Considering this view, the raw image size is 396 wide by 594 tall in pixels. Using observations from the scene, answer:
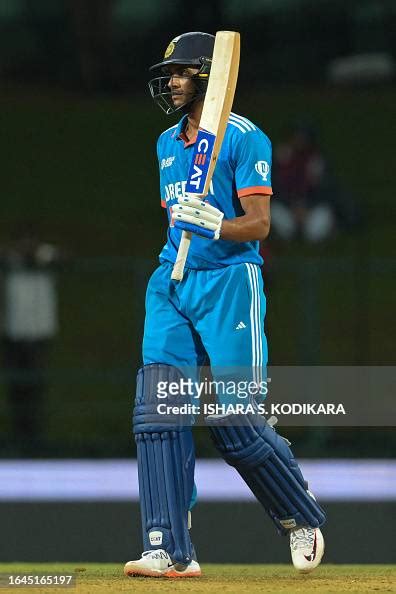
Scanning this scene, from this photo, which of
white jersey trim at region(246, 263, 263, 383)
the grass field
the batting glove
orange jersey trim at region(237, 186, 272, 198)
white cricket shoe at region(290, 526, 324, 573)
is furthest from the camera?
white cricket shoe at region(290, 526, 324, 573)

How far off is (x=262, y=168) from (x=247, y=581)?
1417 millimetres

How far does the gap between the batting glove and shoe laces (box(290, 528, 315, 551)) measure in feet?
3.66

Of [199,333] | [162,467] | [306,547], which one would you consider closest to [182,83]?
[199,333]

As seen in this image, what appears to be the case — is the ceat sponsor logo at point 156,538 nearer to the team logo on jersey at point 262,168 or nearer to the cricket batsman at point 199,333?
the cricket batsman at point 199,333

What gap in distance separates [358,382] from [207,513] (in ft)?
7.70

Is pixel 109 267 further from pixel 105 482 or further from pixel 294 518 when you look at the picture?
pixel 294 518

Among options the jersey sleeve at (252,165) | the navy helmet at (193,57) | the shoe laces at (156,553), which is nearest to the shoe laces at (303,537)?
the shoe laces at (156,553)

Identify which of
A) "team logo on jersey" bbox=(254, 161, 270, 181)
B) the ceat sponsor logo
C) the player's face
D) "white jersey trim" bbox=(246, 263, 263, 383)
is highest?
the player's face

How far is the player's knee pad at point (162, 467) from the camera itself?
5363 millimetres

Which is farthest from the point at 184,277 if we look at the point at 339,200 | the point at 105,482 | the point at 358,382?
the point at 339,200

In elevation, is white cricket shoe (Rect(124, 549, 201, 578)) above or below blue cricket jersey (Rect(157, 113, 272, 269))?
below

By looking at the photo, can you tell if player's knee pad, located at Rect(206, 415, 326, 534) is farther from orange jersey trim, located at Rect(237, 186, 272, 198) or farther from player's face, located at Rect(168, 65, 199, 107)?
player's face, located at Rect(168, 65, 199, 107)

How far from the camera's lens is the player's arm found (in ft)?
17.1

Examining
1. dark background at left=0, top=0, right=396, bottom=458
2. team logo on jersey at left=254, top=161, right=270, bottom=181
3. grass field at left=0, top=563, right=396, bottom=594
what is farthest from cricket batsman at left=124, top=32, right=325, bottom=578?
dark background at left=0, top=0, right=396, bottom=458
